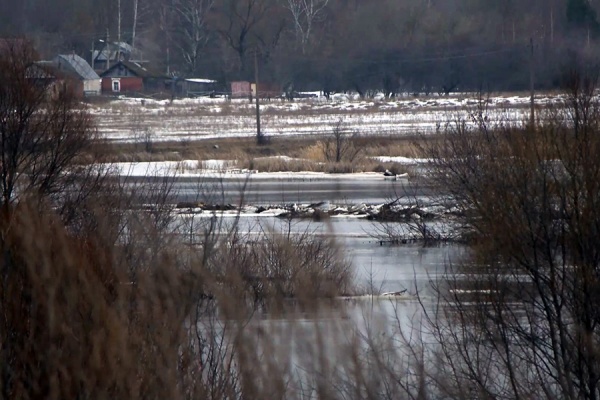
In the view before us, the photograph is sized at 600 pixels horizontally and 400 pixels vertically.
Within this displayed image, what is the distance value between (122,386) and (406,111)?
38.8 m

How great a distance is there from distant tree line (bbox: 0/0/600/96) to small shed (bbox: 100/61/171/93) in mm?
2279

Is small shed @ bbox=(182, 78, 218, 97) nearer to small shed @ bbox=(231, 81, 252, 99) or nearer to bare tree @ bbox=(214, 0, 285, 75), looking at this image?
small shed @ bbox=(231, 81, 252, 99)

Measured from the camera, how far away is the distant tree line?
31.7 meters

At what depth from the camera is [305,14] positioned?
2376 inches

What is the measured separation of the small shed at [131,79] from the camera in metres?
61.1

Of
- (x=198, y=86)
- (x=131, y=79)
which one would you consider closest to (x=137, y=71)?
(x=131, y=79)

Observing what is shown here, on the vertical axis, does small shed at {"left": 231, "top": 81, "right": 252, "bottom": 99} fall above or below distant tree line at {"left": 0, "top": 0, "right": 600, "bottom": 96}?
below

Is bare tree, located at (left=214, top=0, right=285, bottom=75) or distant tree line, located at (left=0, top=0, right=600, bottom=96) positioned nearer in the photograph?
distant tree line, located at (left=0, top=0, right=600, bottom=96)

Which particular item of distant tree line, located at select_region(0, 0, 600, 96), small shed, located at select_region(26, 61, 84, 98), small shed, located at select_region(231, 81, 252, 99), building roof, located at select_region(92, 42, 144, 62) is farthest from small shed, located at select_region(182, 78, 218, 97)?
small shed, located at select_region(26, 61, 84, 98)

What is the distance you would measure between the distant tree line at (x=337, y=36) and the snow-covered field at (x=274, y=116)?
48.9 inches

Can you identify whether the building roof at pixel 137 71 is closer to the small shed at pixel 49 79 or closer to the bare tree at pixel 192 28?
the bare tree at pixel 192 28

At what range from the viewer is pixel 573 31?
1142 inches

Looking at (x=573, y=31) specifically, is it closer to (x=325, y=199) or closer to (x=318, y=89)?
(x=325, y=199)

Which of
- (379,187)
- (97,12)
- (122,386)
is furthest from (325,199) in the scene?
(97,12)
